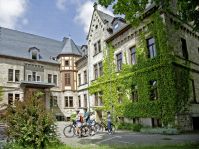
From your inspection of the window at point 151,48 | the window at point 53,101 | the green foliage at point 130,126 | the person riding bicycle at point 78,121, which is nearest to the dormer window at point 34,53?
the window at point 53,101

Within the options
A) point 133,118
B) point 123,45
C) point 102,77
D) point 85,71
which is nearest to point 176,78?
point 133,118

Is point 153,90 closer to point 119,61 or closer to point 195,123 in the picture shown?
point 195,123

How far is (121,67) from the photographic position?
24.9m

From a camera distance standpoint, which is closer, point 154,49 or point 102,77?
point 154,49

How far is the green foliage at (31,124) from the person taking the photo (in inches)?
376

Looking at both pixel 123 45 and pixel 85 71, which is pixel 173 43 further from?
pixel 85 71

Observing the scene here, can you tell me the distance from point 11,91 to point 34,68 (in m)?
5.40

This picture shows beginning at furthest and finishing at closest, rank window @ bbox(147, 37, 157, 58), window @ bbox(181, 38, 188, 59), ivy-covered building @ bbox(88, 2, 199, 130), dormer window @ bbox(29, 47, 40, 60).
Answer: dormer window @ bbox(29, 47, 40, 60) < window @ bbox(181, 38, 188, 59) < window @ bbox(147, 37, 157, 58) < ivy-covered building @ bbox(88, 2, 199, 130)

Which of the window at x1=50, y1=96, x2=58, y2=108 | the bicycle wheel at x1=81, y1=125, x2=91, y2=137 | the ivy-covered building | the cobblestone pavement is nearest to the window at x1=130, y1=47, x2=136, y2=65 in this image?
the ivy-covered building

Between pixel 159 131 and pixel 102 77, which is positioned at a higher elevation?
pixel 102 77

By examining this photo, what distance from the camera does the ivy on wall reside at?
18.3m

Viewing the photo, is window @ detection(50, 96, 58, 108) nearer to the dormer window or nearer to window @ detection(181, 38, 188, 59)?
the dormer window

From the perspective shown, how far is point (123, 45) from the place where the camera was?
24.9 metres

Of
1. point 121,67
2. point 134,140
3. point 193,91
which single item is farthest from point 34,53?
point 134,140
